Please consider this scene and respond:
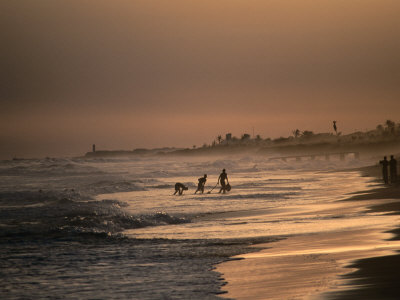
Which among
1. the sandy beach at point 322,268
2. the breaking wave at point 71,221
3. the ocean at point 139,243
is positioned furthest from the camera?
the breaking wave at point 71,221

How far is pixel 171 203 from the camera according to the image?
2994 cm

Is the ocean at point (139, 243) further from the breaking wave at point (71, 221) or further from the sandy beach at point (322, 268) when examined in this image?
the sandy beach at point (322, 268)

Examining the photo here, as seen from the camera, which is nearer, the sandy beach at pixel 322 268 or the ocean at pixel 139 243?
the sandy beach at pixel 322 268

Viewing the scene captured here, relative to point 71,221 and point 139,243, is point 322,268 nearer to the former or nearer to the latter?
point 139,243

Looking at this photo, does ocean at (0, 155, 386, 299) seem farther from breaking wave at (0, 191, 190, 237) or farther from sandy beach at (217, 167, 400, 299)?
sandy beach at (217, 167, 400, 299)

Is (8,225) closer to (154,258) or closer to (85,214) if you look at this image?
(85,214)

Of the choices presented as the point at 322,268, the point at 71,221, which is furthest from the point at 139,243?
the point at 322,268

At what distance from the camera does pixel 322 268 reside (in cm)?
1031

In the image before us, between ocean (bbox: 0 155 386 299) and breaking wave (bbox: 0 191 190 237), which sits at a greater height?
breaking wave (bbox: 0 191 190 237)

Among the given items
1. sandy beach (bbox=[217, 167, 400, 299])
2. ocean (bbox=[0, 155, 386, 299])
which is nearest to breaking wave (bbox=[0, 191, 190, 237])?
ocean (bbox=[0, 155, 386, 299])

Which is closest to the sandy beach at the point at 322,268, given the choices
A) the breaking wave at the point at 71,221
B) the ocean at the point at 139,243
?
the ocean at the point at 139,243

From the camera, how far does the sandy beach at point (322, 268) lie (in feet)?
28.1

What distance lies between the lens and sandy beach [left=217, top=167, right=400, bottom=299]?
857cm

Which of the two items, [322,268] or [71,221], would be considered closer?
[322,268]
